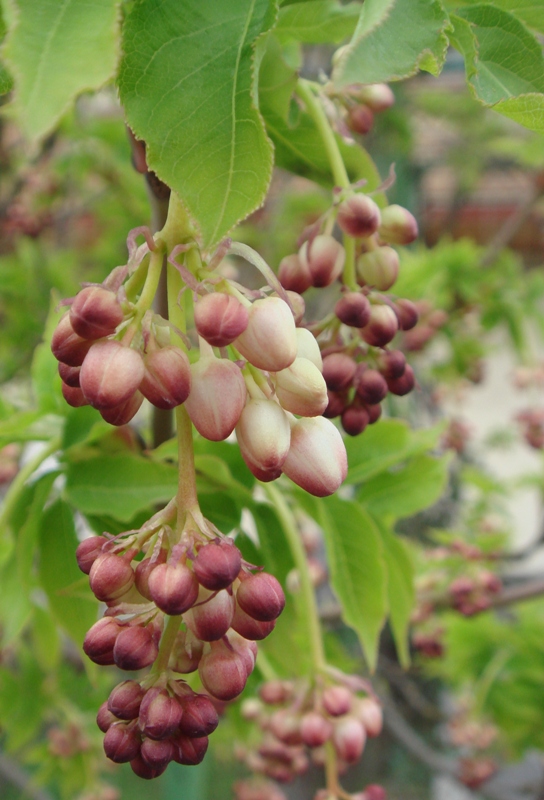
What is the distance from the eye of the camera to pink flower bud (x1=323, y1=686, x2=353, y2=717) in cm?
62

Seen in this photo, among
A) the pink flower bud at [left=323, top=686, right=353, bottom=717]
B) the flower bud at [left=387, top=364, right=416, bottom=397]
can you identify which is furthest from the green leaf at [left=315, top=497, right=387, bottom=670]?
the flower bud at [left=387, top=364, right=416, bottom=397]

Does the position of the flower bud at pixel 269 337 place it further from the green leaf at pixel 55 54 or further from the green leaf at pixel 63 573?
the green leaf at pixel 63 573

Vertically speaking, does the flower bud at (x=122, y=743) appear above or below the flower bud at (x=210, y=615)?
below

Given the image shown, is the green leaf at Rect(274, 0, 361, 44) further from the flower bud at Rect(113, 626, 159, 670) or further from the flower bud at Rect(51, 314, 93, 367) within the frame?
the flower bud at Rect(113, 626, 159, 670)

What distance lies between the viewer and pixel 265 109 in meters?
0.52

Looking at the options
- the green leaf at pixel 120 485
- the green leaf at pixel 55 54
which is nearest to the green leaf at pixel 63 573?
the green leaf at pixel 120 485

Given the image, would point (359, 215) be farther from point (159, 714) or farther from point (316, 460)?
point (159, 714)

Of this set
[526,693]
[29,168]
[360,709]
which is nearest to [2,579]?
[360,709]

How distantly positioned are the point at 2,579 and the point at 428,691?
2474 mm

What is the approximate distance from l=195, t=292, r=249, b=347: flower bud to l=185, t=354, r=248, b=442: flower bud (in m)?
0.01

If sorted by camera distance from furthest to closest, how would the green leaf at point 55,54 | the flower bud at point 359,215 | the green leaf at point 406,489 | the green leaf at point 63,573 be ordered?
the green leaf at point 406,489 → the green leaf at point 63,573 → the flower bud at point 359,215 → the green leaf at point 55,54

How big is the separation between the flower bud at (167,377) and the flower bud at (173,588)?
7cm

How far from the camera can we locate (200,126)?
1.11ft

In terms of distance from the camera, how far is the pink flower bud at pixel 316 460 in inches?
14.4
